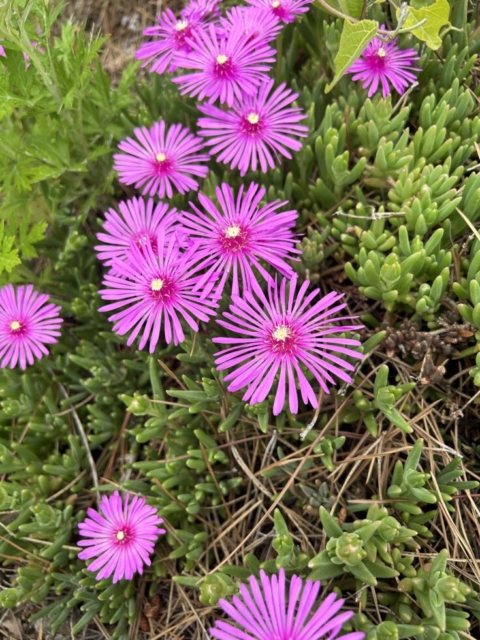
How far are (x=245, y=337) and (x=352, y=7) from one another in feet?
3.69

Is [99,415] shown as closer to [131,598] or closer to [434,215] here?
[131,598]

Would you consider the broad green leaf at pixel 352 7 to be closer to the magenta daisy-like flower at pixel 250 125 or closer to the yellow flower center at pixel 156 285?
the magenta daisy-like flower at pixel 250 125

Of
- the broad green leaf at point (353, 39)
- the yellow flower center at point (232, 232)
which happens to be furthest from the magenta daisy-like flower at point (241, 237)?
the broad green leaf at point (353, 39)

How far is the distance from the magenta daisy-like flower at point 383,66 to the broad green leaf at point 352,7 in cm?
14

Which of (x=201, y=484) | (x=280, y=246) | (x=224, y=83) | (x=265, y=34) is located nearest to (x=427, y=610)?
(x=201, y=484)

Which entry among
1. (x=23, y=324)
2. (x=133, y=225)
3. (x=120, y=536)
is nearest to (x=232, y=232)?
(x=133, y=225)

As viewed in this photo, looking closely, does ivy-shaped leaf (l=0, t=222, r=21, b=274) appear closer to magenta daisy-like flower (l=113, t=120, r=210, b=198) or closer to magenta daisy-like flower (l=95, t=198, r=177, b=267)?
magenta daisy-like flower (l=95, t=198, r=177, b=267)

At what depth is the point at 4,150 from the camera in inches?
76.5

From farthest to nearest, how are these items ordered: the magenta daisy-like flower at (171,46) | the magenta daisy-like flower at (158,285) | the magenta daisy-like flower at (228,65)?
the magenta daisy-like flower at (171,46)
the magenta daisy-like flower at (228,65)
the magenta daisy-like flower at (158,285)

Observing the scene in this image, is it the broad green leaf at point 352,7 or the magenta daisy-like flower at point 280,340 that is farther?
the broad green leaf at point 352,7

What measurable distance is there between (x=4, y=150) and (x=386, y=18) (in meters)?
1.57

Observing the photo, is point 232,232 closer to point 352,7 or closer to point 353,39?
point 353,39

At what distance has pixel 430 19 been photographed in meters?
1.69

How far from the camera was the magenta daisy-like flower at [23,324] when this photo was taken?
1.92 metres
